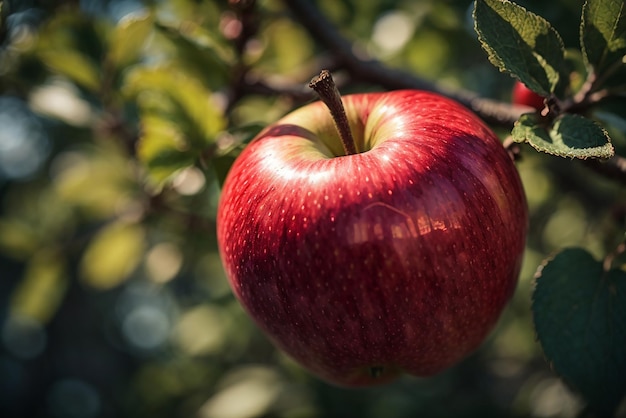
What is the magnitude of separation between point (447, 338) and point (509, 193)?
6.4 inches

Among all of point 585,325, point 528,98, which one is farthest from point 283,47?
point 585,325

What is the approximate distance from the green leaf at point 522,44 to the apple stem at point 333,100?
0.15m

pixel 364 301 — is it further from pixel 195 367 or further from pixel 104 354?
pixel 104 354

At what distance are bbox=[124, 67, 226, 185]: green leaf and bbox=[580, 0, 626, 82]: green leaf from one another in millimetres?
475

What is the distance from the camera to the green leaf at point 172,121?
752 millimetres

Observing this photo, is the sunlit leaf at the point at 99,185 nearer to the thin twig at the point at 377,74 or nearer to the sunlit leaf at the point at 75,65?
the sunlit leaf at the point at 75,65

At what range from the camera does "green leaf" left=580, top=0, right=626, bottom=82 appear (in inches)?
21.6

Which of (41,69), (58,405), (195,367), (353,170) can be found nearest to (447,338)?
(353,170)

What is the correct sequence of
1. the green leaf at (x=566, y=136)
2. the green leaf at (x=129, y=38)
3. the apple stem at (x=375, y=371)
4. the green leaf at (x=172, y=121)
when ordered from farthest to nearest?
the green leaf at (x=129, y=38), the green leaf at (x=172, y=121), the apple stem at (x=375, y=371), the green leaf at (x=566, y=136)

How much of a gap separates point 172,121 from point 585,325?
584mm

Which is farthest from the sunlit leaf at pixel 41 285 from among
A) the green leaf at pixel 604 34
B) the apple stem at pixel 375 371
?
the green leaf at pixel 604 34

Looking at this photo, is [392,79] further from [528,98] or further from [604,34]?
[604,34]

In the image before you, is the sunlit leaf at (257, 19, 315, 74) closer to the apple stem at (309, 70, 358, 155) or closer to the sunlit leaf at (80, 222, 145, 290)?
the sunlit leaf at (80, 222, 145, 290)

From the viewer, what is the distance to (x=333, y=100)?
57 centimetres
